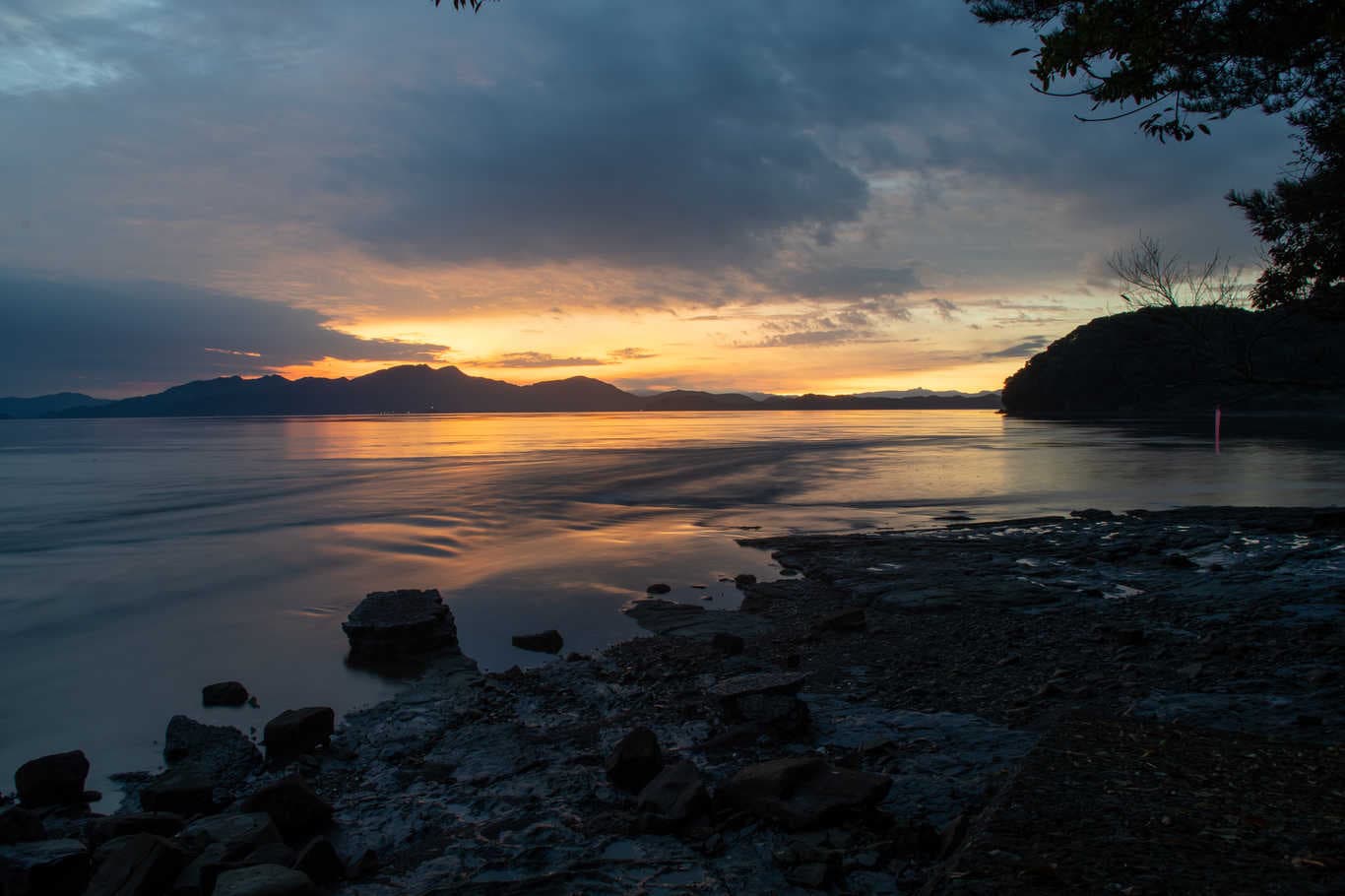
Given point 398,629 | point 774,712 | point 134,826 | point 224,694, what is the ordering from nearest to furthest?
point 134,826
point 774,712
point 224,694
point 398,629

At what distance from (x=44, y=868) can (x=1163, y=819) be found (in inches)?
227

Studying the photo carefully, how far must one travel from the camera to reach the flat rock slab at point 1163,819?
3.06 meters

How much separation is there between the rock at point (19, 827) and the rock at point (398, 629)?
157 inches

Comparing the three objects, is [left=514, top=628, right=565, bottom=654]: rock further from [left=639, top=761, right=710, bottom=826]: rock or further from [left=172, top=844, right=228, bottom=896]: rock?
[left=172, top=844, right=228, bottom=896]: rock

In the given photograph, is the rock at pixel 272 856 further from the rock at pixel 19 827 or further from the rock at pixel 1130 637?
the rock at pixel 1130 637

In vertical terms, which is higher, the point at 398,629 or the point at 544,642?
the point at 398,629

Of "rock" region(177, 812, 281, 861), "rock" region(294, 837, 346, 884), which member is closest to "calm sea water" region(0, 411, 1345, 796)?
"rock" region(177, 812, 281, 861)

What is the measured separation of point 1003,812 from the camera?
12.0 ft

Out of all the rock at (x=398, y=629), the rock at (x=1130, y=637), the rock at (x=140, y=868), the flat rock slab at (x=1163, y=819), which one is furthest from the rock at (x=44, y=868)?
the rock at (x=1130, y=637)

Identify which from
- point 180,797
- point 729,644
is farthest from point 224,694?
point 729,644

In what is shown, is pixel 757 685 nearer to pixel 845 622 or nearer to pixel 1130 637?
pixel 845 622

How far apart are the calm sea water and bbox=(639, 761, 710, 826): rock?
12.5ft

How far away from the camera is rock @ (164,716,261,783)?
18.4 feet

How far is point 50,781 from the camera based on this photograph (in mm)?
5273
